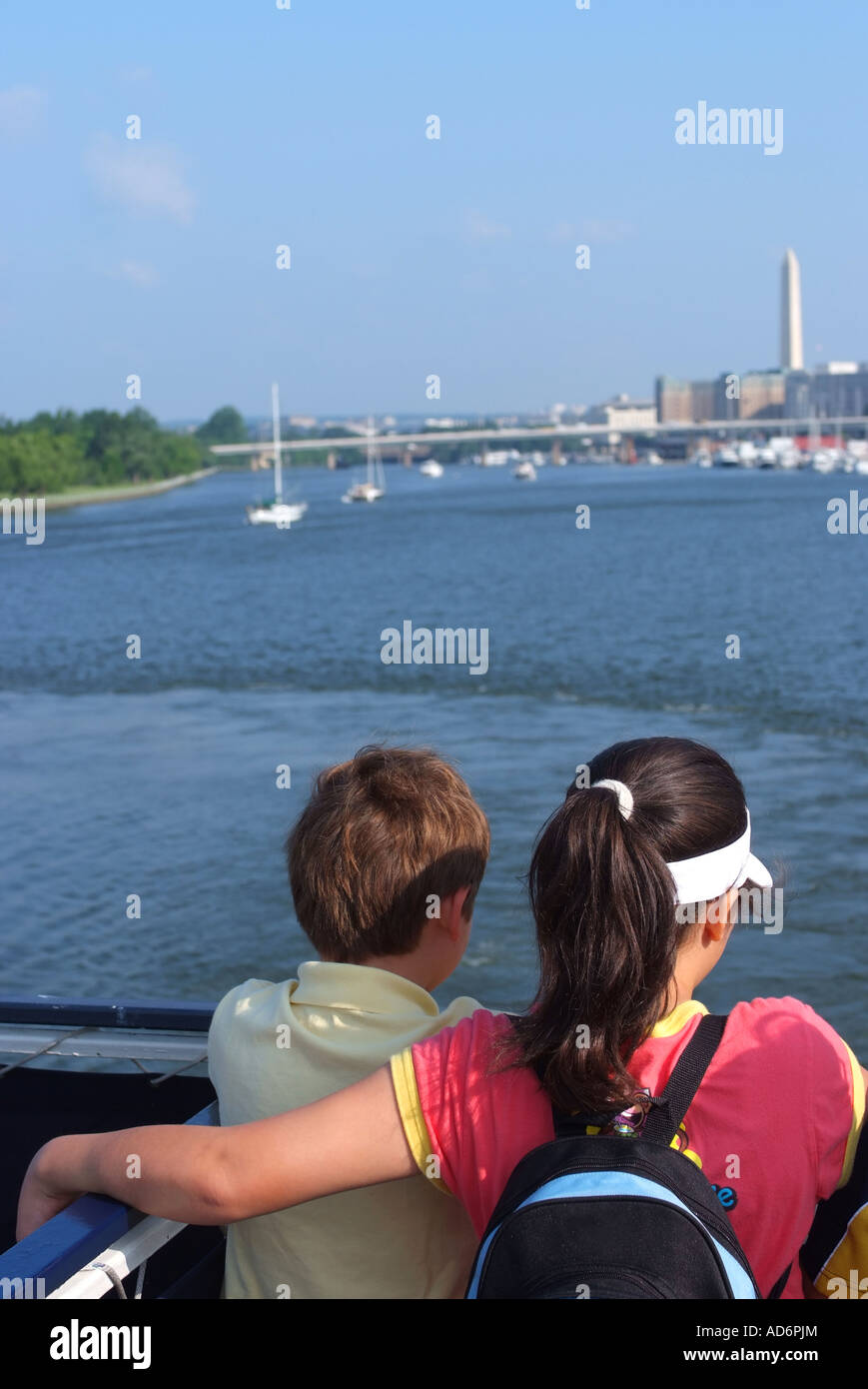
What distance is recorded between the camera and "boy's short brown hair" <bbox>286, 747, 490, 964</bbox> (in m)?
1.69

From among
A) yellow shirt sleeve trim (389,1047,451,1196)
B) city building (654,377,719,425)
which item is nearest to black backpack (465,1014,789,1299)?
yellow shirt sleeve trim (389,1047,451,1196)

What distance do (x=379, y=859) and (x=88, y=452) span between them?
100 meters

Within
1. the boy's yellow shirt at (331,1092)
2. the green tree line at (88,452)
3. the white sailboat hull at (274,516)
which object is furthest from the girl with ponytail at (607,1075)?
the green tree line at (88,452)

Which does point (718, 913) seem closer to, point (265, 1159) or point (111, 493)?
point (265, 1159)

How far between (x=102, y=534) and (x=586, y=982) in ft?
175

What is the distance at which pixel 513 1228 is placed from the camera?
122 centimetres

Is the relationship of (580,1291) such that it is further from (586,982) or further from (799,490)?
(799,490)

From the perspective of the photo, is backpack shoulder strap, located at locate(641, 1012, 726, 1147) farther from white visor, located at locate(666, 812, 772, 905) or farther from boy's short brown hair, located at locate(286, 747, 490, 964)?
boy's short brown hair, located at locate(286, 747, 490, 964)

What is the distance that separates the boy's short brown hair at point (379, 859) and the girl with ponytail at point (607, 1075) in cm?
26

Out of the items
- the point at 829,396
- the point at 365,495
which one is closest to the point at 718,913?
the point at 365,495

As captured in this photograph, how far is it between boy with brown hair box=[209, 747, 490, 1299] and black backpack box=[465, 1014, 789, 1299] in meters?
0.38

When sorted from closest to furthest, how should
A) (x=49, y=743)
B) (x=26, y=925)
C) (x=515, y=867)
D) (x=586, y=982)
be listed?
(x=586, y=982)
(x=26, y=925)
(x=515, y=867)
(x=49, y=743)

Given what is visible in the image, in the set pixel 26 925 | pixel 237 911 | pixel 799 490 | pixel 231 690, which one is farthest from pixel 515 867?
pixel 799 490
